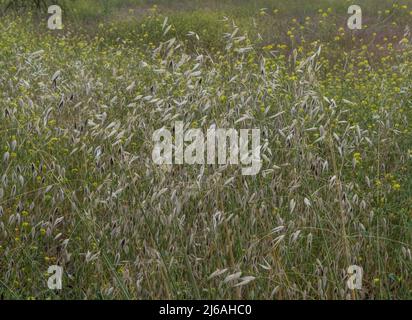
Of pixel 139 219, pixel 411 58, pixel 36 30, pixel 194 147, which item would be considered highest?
pixel 36 30

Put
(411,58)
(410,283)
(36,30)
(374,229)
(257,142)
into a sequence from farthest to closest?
1. (36,30)
2. (411,58)
3. (257,142)
4. (374,229)
5. (410,283)

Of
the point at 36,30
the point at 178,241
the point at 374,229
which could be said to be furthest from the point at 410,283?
the point at 36,30

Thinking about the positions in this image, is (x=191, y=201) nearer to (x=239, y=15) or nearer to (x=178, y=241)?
(x=178, y=241)

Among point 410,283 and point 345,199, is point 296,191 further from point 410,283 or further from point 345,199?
point 410,283

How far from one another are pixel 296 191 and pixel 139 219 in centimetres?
94

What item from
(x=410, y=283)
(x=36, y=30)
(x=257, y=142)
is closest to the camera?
(x=410, y=283)

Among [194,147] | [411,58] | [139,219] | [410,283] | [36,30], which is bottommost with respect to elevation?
[410,283]

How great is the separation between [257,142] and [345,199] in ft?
2.53

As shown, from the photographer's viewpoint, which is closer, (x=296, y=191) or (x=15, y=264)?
(x=15, y=264)

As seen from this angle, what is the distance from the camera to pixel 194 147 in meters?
3.54

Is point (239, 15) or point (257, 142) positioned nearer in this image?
point (257, 142)

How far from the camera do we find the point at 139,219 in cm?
321

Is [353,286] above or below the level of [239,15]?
below

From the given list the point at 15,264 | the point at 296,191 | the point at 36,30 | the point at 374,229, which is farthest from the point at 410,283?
the point at 36,30
